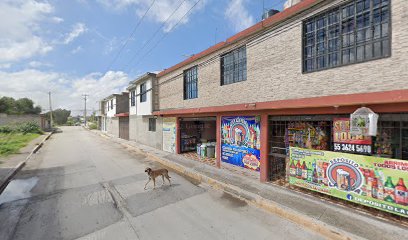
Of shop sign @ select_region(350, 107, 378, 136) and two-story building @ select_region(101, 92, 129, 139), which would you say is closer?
shop sign @ select_region(350, 107, 378, 136)

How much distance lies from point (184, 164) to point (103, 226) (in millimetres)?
6382

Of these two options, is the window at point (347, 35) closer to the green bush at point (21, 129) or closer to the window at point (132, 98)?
the window at point (132, 98)

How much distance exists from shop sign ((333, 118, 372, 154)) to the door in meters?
23.6

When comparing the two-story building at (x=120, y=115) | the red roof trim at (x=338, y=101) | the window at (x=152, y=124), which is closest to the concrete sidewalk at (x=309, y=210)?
the red roof trim at (x=338, y=101)

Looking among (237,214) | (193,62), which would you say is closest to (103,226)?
(237,214)

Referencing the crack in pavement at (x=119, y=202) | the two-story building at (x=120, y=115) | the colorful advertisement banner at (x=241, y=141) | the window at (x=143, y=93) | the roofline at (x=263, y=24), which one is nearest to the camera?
the crack in pavement at (x=119, y=202)

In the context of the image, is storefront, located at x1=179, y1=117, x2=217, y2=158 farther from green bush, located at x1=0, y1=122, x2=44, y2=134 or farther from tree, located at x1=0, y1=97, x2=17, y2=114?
tree, located at x1=0, y1=97, x2=17, y2=114

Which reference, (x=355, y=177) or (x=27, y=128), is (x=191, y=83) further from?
(x=27, y=128)

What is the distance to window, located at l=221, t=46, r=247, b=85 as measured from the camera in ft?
30.0

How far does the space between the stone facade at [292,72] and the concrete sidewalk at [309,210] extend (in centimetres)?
315

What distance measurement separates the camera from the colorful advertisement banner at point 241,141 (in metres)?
8.73

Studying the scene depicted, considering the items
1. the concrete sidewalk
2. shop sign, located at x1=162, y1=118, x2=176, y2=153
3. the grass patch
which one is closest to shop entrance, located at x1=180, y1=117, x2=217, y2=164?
shop sign, located at x1=162, y1=118, x2=176, y2=153

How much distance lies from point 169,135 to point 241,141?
23.8 ft

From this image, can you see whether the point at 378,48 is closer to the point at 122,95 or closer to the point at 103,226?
the point at 103,226
